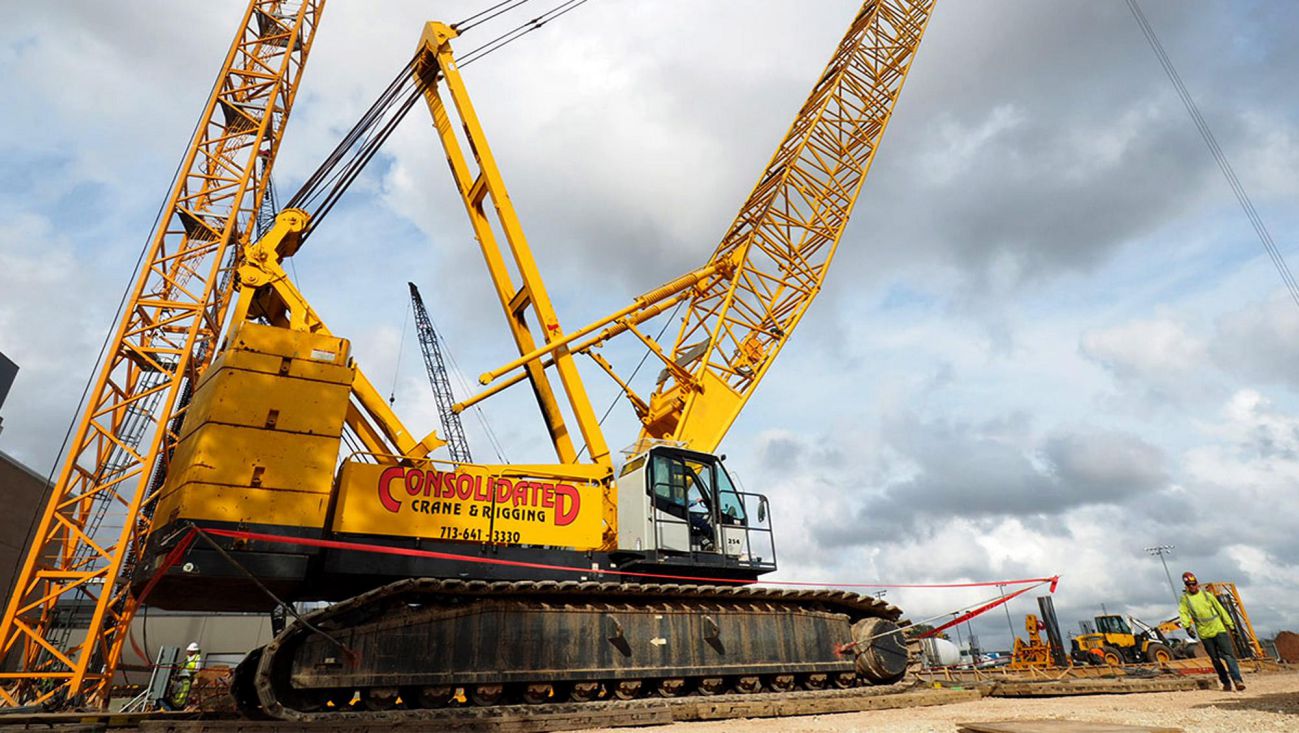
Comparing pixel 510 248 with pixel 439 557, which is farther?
pixel 510 248

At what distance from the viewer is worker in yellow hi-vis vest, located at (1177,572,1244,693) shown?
920 centimetres

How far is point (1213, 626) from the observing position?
9.30 metres

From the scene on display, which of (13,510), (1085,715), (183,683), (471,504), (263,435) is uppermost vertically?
(13,510)

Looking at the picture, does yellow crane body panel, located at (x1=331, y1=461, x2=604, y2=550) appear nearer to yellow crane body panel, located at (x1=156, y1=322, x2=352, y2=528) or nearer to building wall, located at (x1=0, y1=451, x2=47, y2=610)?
yellow crane body panel, located at (x1=156, y1=322, x2=352, y2=528)

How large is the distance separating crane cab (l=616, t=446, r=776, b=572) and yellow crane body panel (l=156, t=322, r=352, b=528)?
467 cm

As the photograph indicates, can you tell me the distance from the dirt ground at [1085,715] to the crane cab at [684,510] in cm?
332

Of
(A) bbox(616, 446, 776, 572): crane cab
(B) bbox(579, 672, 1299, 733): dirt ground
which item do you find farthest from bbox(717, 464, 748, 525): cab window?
(B) bbox(579, 672, 1299, 733): dirt ground

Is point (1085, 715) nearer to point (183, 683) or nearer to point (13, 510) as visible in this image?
point (183, 683)

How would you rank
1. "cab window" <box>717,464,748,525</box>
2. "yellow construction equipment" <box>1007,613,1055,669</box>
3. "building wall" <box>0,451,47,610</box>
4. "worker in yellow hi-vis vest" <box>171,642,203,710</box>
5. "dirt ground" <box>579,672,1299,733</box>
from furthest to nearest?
1. "building wall" <box>0,451,47,610</box>
2. "yellow construction equipment" <box>1007,613,1055,669</box>
3. "worker in yellow hi-vis vest" <box>171,642,203,710</box>
4. "cab window" <box>717,464,748,525</box>
5. "dirt ground" <box>579,672,1299,733</box>

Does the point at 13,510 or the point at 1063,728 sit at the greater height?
the point at 13,510

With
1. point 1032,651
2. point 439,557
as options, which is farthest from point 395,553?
point 1032,651

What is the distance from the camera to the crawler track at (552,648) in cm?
805

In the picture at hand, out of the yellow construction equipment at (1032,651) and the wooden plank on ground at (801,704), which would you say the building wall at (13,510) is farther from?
the yellow construction equipment at (1032,651)

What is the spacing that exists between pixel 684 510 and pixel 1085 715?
6.24 metres
